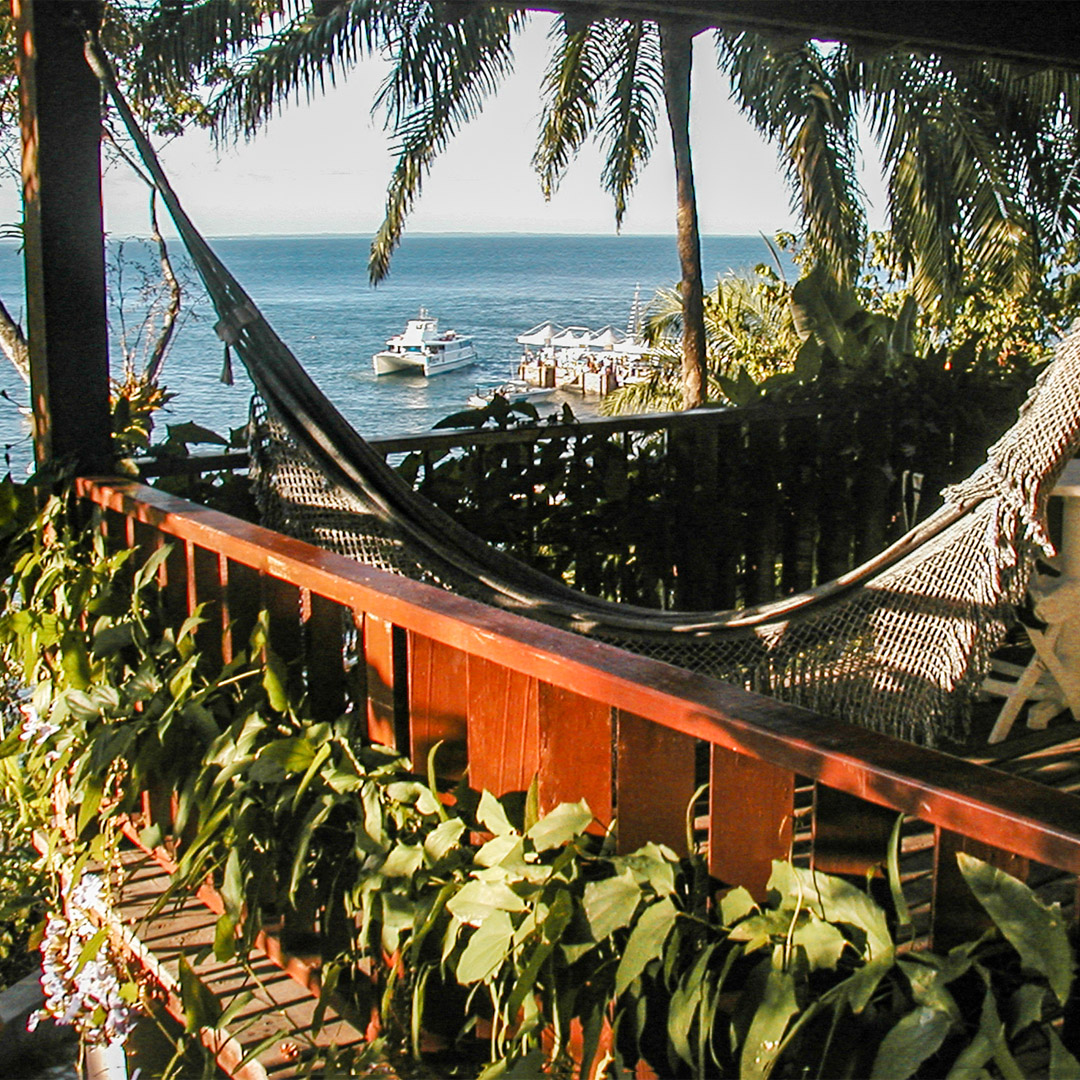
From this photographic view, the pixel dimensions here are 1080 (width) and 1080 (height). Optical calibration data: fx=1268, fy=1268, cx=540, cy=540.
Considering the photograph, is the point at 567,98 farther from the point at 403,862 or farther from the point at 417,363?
the point at 417,363

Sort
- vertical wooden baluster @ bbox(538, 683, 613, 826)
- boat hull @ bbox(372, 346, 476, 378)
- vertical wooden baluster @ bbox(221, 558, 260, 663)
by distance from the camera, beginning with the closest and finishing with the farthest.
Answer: vertical wooden baluster @ bbox(538, 683, 613, 826), vertical wooden baluster @ bbox(221, 558, 260, 663), boat hull @ bbox(372, 346, 476, 378)

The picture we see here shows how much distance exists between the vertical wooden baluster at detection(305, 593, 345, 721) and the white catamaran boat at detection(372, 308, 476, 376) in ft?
147

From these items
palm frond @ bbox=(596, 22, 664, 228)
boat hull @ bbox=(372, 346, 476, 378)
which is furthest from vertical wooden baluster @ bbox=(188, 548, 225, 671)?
boat hull @ bbox=(372, 346, 476, 378)

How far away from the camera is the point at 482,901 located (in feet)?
4.53

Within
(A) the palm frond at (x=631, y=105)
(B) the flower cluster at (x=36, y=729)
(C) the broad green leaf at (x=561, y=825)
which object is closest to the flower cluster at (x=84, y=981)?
(B) the flower cluster at (x=36, y=729)

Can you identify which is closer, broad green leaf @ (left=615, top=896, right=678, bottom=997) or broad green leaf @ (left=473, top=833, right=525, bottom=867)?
broad green leaf @ (left=615, top=896, right=678, bottom=997)

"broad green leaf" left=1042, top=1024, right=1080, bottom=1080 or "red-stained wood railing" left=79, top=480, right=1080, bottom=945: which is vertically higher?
"red-stained wood railing" left=79, top=480, right=1080, bottom=945

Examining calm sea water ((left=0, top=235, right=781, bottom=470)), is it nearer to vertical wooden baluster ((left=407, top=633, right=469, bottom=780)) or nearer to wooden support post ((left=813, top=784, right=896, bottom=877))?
vertical wooden baluster ((left=407, top=633, right=469, bottom=780))

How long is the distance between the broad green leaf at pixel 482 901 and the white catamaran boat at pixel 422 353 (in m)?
45.3

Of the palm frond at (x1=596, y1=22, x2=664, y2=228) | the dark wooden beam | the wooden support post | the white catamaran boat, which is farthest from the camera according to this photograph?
the white catamaran boat

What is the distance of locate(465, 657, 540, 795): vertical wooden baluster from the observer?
4.92 feet

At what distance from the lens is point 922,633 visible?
2244 mm

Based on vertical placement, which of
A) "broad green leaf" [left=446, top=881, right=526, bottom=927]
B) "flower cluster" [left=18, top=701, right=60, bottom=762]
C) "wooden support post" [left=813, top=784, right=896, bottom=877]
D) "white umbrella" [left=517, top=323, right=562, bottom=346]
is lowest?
"flower cluster" [left=18, top=701, right=60, bottom=762]

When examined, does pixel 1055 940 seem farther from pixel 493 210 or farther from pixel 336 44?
pixel 493 210
